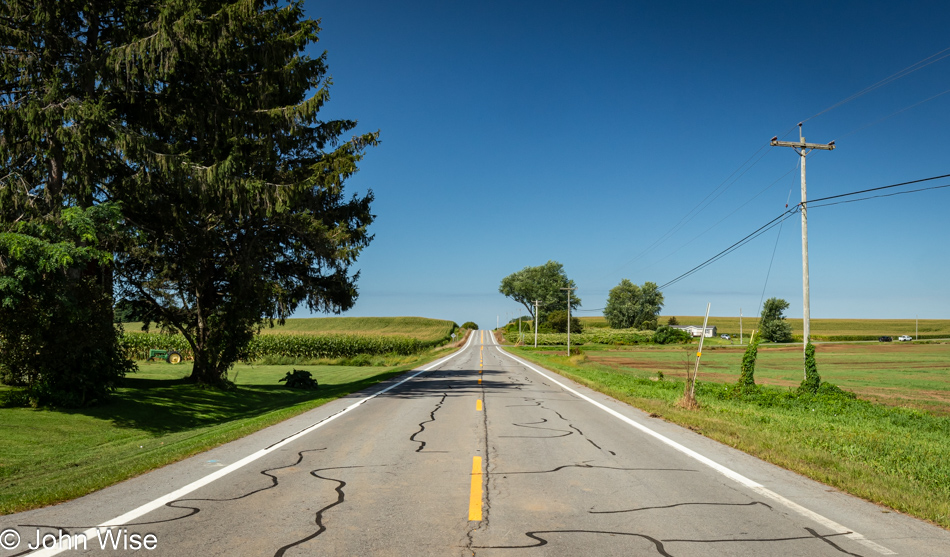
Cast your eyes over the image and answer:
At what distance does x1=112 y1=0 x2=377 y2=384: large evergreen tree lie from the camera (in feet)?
51.7

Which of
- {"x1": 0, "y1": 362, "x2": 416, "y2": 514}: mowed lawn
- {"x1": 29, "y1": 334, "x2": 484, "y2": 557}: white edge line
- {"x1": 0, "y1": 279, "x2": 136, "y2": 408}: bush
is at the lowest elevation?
{"x1": 0, "y1": 362, "x2": 416, "y2": 514}: mowed lawn

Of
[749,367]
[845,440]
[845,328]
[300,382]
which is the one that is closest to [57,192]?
[300,382]

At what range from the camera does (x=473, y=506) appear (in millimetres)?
5512

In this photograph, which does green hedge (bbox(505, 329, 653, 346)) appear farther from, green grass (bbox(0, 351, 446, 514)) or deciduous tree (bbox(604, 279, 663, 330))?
green grass (bbox(0, 351, 446, 514))

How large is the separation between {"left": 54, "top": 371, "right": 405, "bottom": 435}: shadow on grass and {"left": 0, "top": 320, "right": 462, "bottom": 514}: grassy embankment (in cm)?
2

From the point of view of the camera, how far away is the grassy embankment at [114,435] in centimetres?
689

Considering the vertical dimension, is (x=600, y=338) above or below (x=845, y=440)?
below

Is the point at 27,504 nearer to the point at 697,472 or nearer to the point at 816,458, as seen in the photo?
the point at 697,472

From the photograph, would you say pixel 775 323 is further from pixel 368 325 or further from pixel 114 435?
pixel 114 435

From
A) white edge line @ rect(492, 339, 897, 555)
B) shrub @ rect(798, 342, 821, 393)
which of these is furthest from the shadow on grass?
shrub @ rect(798, 342, 821, 393)

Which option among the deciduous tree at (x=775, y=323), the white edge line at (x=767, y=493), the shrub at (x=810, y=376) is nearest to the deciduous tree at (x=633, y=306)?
the deciduous tree at (x=775, y=323)

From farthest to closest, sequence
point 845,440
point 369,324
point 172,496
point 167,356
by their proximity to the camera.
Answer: point 369,324 < point 167,356 < point 845,440 < point 172,496

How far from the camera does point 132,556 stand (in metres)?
4.20

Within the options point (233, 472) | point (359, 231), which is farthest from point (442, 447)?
point (359, 231)
